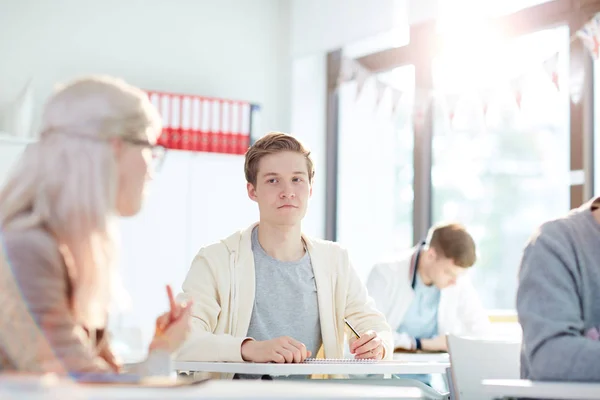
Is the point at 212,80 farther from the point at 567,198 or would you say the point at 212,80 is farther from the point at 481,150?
the point at 481,150

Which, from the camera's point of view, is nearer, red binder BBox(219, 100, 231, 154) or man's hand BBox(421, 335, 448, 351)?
man's hand BBox(421, 335, 448, 351)

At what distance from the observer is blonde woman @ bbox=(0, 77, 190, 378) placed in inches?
54.1

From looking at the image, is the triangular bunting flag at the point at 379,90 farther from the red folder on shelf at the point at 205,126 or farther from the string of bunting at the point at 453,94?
the red folder on shelf at the point at 205,126

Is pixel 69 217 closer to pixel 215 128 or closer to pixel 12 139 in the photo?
pixel 12 139

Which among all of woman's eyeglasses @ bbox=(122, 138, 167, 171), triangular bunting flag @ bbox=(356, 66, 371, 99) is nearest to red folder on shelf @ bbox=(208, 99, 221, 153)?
triangular bunting flag @ bbox=(356, 66, 371, 99)

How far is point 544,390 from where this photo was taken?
155 cm

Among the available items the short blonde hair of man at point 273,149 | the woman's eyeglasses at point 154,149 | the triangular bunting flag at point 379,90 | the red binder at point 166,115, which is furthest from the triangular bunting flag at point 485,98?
the woman's eyeglasses at point 154,149

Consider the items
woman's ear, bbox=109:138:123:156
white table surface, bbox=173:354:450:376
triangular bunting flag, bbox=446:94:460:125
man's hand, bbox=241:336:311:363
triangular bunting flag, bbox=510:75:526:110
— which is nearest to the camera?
woman's ear, bbox=109:138:123:156

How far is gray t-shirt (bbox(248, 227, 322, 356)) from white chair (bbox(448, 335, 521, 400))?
21.1 inches

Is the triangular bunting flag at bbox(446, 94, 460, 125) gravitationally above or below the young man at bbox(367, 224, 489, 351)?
above

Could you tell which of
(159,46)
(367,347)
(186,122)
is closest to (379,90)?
(186,122)

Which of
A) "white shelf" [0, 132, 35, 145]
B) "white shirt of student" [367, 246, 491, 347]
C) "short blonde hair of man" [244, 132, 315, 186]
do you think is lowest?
"white shirt of student" [367, 246, 491, 347]

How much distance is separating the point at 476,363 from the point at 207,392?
1.45 meters

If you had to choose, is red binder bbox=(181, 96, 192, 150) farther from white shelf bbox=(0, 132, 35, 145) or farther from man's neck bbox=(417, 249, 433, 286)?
man's neck bbox=(417, 249, 433, 286)
